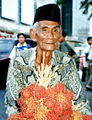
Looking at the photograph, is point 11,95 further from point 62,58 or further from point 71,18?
point 71,18

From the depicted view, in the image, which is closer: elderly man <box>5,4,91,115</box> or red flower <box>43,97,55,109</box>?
red flower <box>43,97,55,109</box>

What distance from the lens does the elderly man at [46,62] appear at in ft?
5.11

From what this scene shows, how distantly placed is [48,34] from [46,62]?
28 centimetres

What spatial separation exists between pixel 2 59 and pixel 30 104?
5.24 m

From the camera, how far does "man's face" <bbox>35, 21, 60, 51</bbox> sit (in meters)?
1.58

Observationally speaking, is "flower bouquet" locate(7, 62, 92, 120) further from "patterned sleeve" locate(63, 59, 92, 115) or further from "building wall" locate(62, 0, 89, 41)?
"building wall" locate(62, 0, 89, 41)

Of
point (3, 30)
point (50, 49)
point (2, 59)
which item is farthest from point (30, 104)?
point (3, 30)

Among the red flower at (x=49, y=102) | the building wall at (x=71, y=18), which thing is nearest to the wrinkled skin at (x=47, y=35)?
the red flower at (x=49, y=102)

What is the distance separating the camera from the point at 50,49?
5.29 feet

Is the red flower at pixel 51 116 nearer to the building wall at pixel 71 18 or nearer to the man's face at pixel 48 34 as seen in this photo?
the man's face at pixel 48 34

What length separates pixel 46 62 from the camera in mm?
1747

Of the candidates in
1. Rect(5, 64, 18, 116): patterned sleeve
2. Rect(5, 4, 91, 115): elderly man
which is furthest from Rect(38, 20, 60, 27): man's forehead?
Rect(5, 64, 18, 116): patterned sleeve

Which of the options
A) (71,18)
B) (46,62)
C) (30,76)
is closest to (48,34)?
(46,62)

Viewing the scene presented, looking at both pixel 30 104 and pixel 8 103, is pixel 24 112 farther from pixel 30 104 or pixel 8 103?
pixel 8 103
